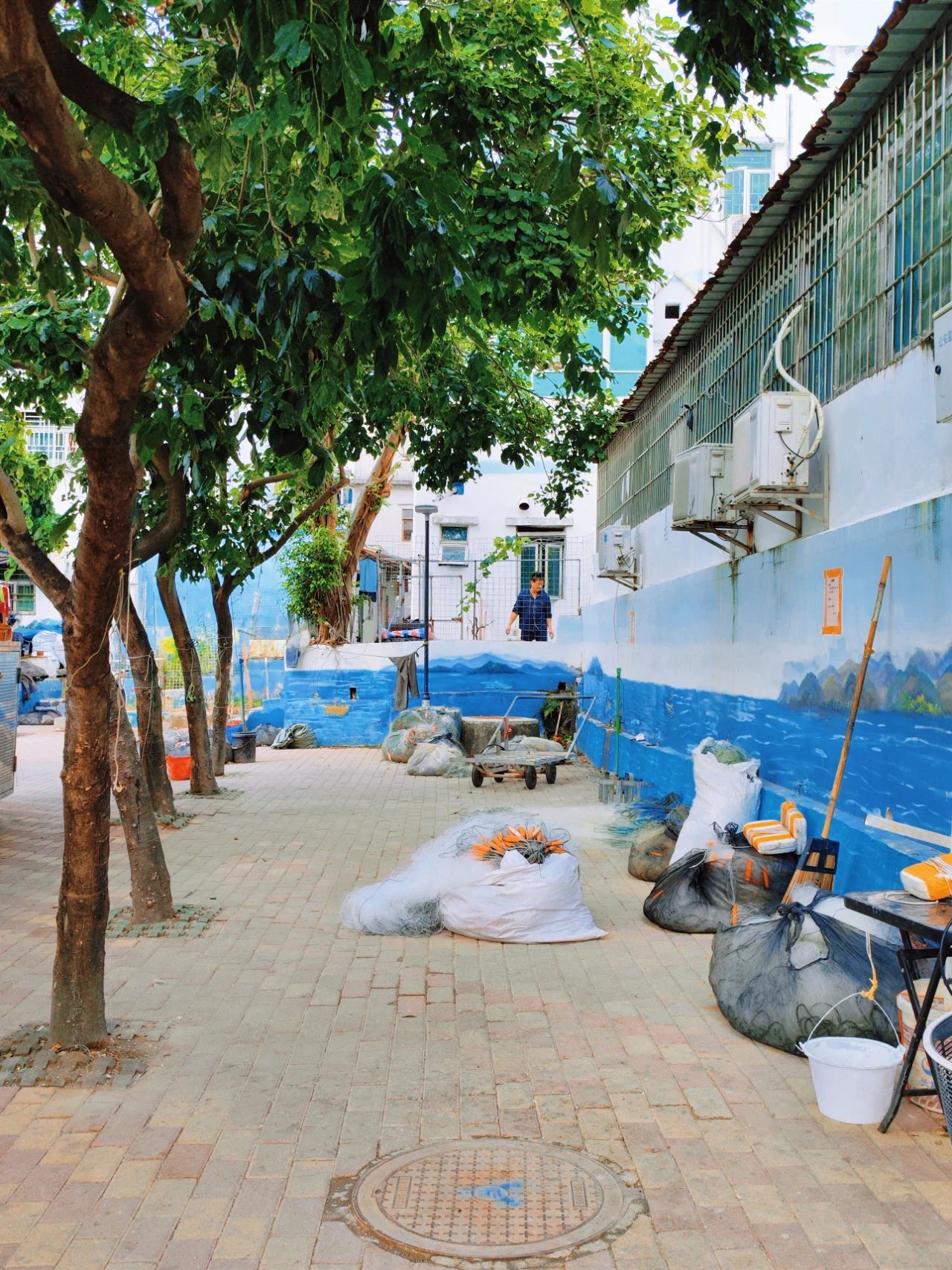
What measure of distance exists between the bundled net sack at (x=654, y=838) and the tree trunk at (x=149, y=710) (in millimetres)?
4040

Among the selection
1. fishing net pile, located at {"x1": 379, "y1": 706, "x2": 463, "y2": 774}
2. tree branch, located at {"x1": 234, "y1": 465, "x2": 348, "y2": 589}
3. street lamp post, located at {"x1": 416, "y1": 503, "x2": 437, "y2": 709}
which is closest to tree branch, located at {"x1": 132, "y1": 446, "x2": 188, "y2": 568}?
tree branch, located at {"x1": 234, "y1": 465, "x2": 348, "y2": 589}

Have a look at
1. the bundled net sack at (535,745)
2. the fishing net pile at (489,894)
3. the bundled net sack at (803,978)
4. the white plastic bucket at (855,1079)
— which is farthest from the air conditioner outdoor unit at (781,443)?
the bundled net sack at (535,745)

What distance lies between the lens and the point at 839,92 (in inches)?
260

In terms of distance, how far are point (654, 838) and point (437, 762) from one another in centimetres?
769

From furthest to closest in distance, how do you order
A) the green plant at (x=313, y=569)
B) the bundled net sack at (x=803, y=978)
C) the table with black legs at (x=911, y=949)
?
1. the green plant at (x=313, y=569)
2. the bundled net sack at (x=803, y=978)
3. the table with black legs at (x=911, y=949)

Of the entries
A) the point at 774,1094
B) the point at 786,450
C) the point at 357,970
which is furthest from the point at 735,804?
the point at 774,1094

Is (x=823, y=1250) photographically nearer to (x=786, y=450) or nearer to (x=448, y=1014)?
(x=448, y=1014)

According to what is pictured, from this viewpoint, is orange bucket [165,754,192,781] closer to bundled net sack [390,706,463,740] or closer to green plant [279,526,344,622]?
bundled net sack [390,706,463,740]

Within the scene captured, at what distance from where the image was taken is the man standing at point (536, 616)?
23.0 meters

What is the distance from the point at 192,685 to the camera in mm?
13414

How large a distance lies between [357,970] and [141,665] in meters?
4.97

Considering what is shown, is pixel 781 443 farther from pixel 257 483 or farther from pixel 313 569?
pixel 313 569

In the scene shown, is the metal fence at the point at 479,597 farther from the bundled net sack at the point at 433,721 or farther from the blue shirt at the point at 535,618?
the bundled net sack at the point at 433,721

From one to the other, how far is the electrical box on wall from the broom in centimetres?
123
